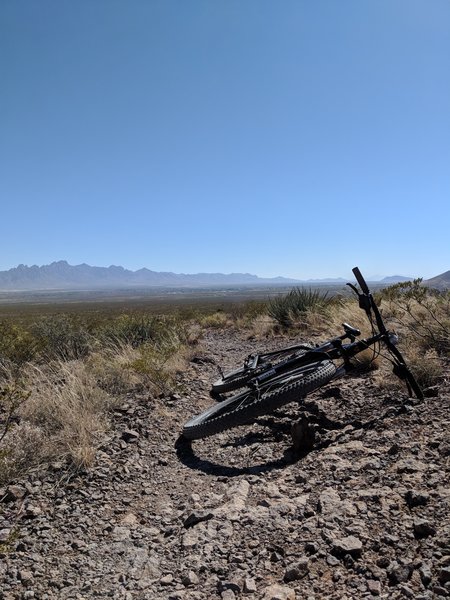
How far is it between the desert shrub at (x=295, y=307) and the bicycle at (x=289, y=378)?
250 inches

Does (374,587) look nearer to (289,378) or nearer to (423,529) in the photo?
(423,529)

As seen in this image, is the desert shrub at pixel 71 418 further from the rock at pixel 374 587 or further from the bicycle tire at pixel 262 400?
the rock at pixel 374 587

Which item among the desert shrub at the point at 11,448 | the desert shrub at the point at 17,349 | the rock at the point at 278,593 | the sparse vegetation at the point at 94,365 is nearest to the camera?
the rock at the point at 278,593

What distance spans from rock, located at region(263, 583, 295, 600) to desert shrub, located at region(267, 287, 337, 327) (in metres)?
9.92

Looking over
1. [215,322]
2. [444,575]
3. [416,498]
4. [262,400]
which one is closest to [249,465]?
[262,400]

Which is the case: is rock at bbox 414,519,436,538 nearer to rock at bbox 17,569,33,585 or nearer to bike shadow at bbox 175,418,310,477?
bike shadow at bbox 175,418,310,477

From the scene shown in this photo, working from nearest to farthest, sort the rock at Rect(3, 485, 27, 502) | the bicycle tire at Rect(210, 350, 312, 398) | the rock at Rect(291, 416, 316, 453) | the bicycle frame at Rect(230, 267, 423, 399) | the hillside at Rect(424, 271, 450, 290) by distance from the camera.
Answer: the rock at Rect(3, 485, 27, 502)
the rock at Rect(291, 416, 316, 453)
the bicycle frame at Rect(230, 267, 423, 399)
the bicycle tire at Rect(210, 350, 312, 398)
the hillside at Rect(424, 271, 450, 290)

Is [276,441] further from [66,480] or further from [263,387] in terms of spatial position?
[66,480]

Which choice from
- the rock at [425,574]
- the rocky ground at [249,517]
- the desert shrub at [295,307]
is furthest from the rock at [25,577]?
the desert shrub at [295,307]

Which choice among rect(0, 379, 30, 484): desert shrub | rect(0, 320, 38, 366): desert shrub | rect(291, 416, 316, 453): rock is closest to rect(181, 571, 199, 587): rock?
rect(0, 379, 30, 484): desert shrub

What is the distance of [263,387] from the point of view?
521cm

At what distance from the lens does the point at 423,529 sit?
7.73 feet

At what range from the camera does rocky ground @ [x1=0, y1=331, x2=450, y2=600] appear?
229 cm

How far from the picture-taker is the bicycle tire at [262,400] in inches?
180
